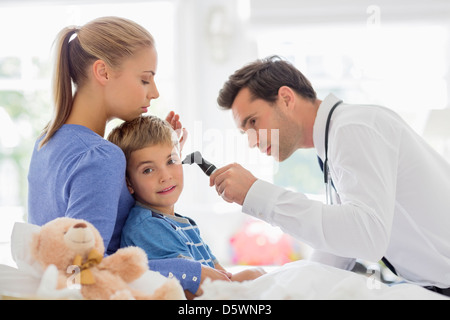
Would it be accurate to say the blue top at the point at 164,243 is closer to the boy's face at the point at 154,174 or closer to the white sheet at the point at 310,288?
the boy's face at the point at 154,174

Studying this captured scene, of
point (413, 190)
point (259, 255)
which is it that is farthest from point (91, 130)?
point (259, 255)

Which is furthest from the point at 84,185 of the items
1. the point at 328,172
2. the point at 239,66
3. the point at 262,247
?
the point at 239,66

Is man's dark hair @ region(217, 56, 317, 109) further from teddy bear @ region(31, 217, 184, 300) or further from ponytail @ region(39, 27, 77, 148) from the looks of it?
teddy bear @ region(31, 217, 184, 300)

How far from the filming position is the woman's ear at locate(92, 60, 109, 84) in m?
0.92

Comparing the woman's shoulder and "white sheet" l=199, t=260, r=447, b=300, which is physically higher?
the woman's shoulder

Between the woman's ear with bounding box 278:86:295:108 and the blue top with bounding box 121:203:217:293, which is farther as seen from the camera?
the woman's ear with bounding box 278:86:295:108

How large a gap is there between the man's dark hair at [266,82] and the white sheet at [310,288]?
0.66 m

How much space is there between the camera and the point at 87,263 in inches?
24.5

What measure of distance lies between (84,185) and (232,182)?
281 mm

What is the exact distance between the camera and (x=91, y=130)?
93 centimetres

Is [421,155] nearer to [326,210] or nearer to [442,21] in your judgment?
[326,210]

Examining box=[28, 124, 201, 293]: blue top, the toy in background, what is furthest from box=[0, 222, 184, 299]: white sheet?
the toy in background

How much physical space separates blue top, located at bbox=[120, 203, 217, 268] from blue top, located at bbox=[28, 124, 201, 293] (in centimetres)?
4

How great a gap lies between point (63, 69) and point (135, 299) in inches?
21.3
